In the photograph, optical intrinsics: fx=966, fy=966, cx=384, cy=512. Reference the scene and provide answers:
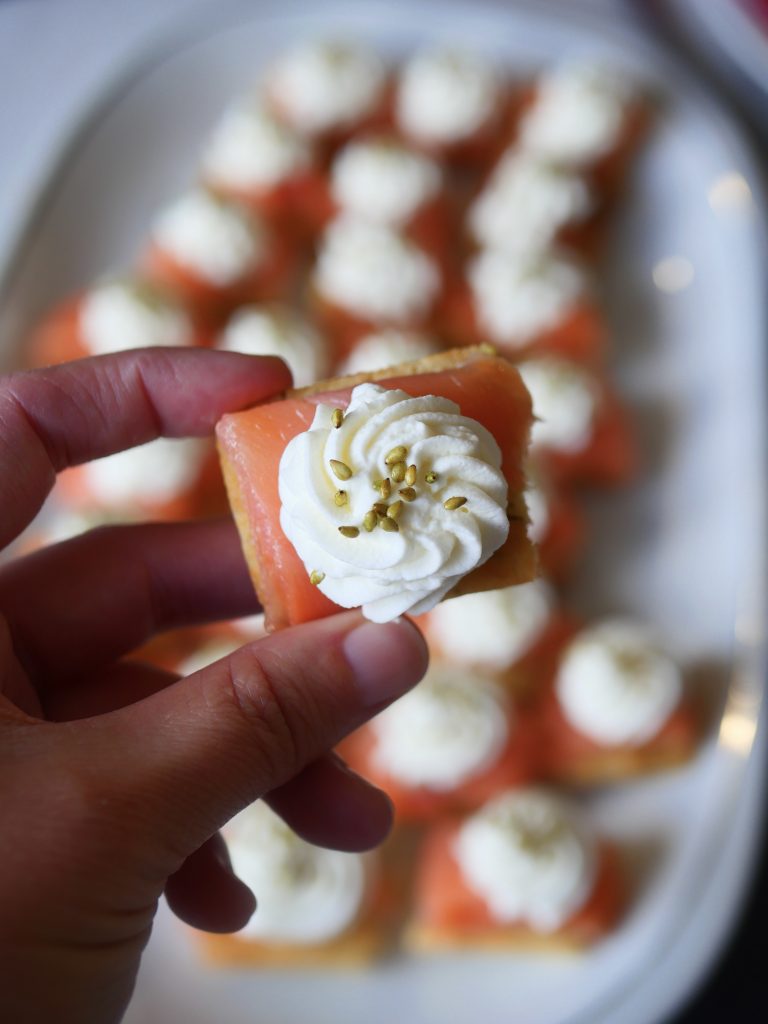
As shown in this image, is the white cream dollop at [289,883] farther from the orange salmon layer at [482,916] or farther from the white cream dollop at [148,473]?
the white cream dollop at [148,473]

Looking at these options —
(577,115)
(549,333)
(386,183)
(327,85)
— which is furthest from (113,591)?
(577,115)

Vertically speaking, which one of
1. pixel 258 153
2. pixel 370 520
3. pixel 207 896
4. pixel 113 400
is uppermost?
pixel 258 153

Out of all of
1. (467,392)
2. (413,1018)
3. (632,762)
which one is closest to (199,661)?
(413,1018)

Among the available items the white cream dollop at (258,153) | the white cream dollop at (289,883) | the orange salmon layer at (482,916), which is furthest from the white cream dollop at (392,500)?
the white cream dollop at (258,153)

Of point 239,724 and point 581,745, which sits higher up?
point 239,724

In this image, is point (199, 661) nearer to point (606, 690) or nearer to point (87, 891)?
point (606, 690)

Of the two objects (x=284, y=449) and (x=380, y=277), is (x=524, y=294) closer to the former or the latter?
(x=380, y=277)
